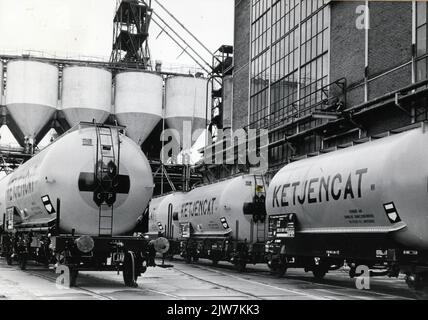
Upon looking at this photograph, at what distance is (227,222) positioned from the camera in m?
23.4

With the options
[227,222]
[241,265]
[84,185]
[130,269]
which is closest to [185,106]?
[227,222]

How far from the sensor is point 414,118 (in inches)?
920

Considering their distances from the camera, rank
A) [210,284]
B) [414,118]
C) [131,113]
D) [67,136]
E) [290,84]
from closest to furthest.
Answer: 1. [67,136]
2. [210,284]
3. [414,118]
4. [290,84]
5. [131,113]

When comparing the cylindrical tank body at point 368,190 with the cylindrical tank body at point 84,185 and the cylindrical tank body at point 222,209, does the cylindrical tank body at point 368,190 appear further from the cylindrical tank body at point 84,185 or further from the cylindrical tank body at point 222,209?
the cylindrical tank body at point 84,185

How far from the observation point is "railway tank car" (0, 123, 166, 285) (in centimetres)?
1500

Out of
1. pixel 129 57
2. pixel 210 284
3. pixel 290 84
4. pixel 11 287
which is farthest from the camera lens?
pixel 129 57

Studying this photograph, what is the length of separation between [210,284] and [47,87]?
2530 cm

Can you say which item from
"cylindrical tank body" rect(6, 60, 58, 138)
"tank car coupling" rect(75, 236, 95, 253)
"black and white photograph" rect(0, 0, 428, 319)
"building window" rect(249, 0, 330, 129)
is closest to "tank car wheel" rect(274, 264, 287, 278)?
"black and white photograph" rect(0, 0, 428, 319)

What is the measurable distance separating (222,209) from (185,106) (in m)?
23.4

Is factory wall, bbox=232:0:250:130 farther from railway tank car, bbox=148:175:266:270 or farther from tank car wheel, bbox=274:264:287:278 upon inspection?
tank car wheel, bbox=274:264:287:278

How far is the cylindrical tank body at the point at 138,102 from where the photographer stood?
41.0 metres

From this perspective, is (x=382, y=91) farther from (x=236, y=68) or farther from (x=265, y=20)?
(x=236, y=68)

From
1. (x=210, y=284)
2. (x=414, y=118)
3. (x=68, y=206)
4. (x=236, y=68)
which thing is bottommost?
(x=210, y=284)
